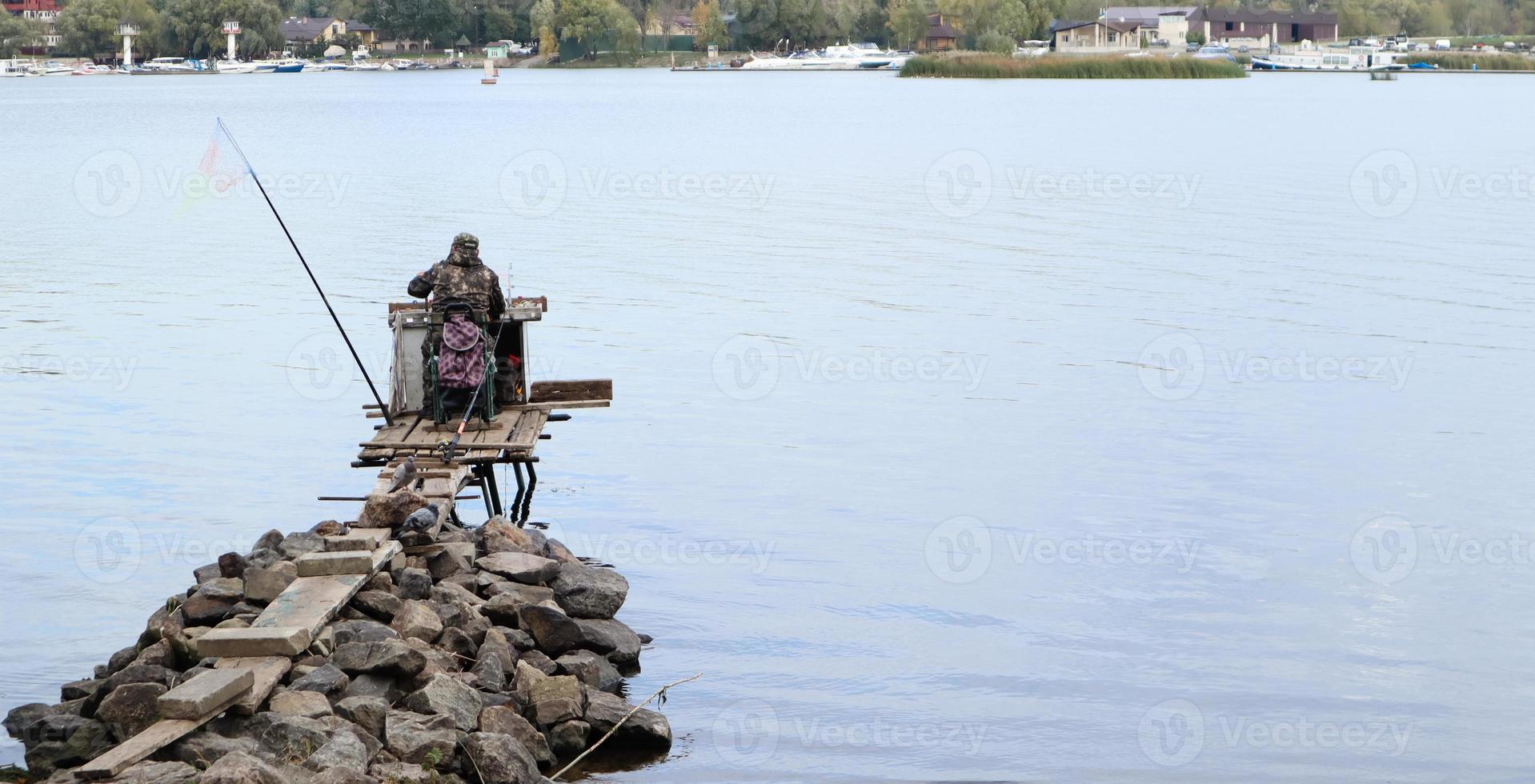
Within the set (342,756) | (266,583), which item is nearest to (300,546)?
(266,583)

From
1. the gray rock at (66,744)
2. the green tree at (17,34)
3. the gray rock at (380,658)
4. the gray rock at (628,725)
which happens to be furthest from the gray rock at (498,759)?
the green tree at (17,34)

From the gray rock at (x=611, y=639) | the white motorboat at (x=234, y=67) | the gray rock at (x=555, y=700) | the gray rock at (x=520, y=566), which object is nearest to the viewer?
the gray rock at (x=555, y=700)

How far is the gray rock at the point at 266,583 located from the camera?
35.6 ft

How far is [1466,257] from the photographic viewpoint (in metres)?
32.5

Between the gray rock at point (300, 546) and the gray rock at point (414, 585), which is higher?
the gray rock at point (300, 546)

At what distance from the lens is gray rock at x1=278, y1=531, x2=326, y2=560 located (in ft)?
38.9

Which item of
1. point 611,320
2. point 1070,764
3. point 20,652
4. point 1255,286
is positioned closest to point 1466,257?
point 1255,286

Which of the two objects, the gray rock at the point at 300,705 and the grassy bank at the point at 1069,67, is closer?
the gray rock at the point at 300,705

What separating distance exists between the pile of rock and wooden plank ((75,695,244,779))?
0.25 feet

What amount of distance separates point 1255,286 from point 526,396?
58.9ft

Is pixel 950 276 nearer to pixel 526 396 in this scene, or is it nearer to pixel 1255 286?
pixel 1255 286

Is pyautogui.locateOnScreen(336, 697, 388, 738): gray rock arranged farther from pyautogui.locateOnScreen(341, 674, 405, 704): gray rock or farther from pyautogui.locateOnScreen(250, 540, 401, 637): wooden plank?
pyautogui.locateOnScreen(250, 540, 401, 637): wooden plank

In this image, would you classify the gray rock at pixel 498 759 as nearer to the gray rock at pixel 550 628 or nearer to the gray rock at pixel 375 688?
the gray rock at pixel 375 688

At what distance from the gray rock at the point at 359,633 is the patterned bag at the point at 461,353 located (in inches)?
172
